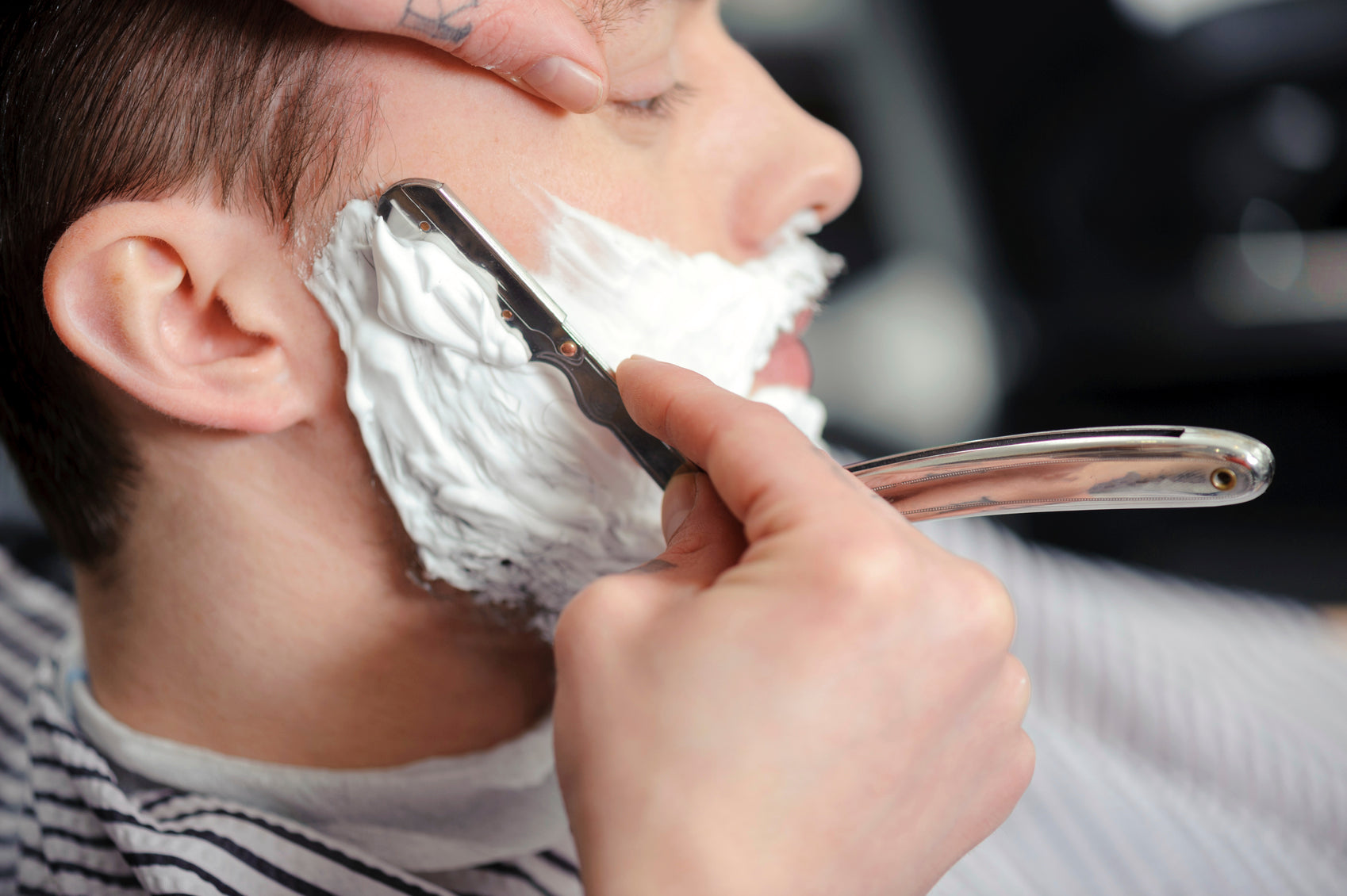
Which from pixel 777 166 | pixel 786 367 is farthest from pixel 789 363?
pixel 777 166

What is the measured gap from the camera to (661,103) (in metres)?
0.57

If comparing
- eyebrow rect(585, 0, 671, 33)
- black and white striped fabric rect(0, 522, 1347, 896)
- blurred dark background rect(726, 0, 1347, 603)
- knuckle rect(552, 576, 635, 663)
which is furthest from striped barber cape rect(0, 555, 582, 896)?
blurred dark background rect(726, 0, 1347, 603)

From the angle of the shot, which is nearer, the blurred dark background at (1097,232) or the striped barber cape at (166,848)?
the striped barber cape at (166,848)

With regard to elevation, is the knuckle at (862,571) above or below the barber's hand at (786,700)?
above

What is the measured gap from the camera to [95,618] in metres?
0.68

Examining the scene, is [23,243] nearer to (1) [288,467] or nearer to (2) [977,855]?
(1) [288,467]

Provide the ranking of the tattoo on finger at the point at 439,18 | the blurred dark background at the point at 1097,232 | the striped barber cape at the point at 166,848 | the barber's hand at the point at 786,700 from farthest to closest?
1. the blurred dark background at the point at 1097,232
2. the striped barber cape at the point at 166,848
3. the tattoo on finger at the point at 439,18
4. the barber's hand at the point at 786,700

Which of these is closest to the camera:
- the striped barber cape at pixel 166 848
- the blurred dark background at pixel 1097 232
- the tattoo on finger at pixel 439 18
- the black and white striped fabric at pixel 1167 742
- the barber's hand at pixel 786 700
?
the barber's hand at pixel 786 700

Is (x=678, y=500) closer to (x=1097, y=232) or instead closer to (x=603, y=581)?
(x=603, y=581)

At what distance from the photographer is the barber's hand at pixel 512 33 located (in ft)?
1.47

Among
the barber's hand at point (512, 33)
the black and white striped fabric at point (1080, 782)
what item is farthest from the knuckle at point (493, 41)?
the black and white striped fabric at point (1080, 782)

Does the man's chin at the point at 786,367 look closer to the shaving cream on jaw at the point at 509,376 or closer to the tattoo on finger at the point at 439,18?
the shaving cream on jaw at the point at 509,376

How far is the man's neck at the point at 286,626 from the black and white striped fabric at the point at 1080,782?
6 centimetres

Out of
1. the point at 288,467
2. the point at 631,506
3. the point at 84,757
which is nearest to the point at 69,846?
the point at 84,757
